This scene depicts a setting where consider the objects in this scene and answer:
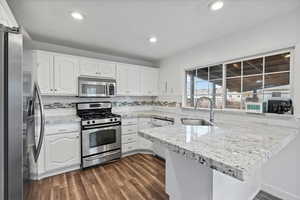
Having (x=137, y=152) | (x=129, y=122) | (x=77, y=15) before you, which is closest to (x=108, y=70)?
(x=129, y=122)

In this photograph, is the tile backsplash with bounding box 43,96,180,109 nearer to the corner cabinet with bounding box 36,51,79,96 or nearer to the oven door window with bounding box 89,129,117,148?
the corner cabinet with bounding box 36,51,79,96

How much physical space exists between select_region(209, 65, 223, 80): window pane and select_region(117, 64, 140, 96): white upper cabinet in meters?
1.73

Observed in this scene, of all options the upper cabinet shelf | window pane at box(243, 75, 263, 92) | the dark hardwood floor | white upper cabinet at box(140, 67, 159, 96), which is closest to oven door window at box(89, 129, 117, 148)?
the dark hardwood floor

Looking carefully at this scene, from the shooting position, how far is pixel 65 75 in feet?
8.49

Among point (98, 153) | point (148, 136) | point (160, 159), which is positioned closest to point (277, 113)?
point (148, 136)

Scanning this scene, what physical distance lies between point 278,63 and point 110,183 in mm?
2993

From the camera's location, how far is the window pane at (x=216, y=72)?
259cm

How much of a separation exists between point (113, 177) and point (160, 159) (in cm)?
105

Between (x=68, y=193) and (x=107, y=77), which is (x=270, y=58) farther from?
(x=68, y=193)

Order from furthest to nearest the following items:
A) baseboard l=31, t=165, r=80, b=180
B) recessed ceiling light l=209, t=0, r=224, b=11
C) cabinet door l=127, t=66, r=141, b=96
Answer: cabinet door l=127, t=66, r=141, b=96 → baseboard l=31, t=165, r=80, b=180 → recessed ceiling light l=209, t=0, r=224, b=11

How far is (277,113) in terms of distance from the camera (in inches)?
71.0

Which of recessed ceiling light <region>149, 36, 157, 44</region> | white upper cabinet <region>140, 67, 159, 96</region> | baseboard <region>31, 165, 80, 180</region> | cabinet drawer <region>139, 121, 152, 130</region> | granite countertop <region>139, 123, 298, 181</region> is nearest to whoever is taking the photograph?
granite countertop <region>139, 123, 298, 181</region>

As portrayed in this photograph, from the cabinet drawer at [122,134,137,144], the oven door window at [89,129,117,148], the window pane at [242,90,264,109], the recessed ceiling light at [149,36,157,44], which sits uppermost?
the recessed ceiling light at [149,36,157,44]

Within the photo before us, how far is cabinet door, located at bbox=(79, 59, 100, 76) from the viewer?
277 cm
